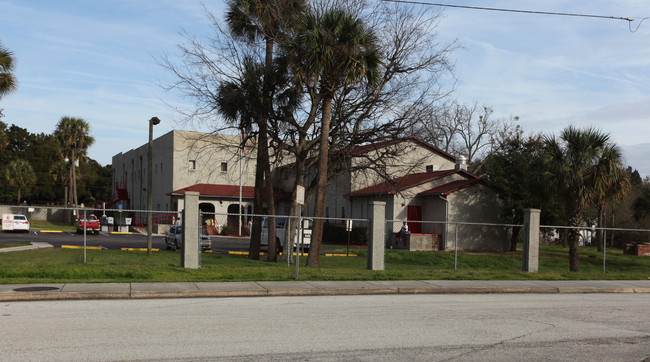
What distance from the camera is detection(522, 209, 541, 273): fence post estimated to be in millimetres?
21047

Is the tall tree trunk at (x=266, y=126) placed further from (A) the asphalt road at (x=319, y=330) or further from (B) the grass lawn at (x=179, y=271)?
(A) the asphalt road at (x=319, y=330)

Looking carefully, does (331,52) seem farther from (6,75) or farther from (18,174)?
(18,174)

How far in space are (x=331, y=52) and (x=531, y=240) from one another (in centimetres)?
995

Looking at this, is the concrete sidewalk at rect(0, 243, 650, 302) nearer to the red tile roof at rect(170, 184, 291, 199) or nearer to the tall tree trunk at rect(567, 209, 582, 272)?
the tall tree trunk at rect(567, 209, 582, 272)

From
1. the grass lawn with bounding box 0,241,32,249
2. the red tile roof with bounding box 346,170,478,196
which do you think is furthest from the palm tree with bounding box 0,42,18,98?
the red tile roof with bounding box 346,170,478,196

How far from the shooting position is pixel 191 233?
17047 mm

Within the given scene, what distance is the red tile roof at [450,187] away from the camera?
36094mm

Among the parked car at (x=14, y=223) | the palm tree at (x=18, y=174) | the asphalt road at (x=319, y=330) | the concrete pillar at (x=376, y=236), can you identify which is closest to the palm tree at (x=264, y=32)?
the concrete pillar at (x=376, y=236)

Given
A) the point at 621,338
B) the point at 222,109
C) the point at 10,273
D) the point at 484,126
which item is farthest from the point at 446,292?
the point at 484,126

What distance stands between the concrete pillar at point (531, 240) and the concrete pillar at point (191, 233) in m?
11.9

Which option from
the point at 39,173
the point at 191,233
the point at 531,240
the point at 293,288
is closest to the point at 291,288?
the point at 293,288

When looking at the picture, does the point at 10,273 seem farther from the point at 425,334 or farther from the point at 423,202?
the point at 423,202

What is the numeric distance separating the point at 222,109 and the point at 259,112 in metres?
1.50

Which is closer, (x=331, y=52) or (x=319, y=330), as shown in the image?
(x=319, y=330)
